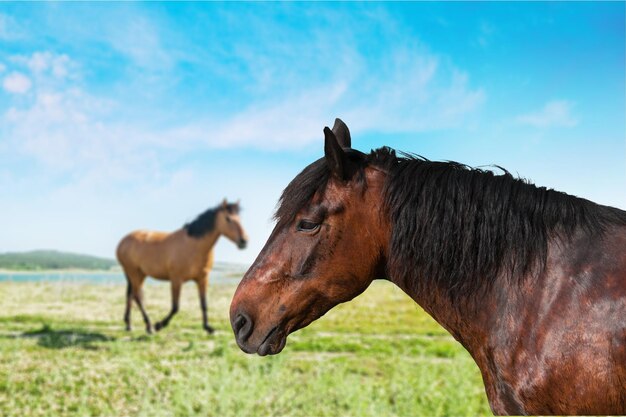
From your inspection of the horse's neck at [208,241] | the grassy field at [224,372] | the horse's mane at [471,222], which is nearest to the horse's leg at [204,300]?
the grassy field at [224,372]

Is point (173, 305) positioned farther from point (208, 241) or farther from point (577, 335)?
point (577, 335)

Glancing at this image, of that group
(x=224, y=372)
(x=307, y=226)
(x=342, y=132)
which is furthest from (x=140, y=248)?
(x=307, y=226)

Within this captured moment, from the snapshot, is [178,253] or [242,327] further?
[178,253]

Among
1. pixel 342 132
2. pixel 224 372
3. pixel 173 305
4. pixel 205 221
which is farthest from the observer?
pixel 205 221

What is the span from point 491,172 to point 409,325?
30.0 ft

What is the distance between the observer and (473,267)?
1.35 metres

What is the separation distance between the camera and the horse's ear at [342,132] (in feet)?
5.51

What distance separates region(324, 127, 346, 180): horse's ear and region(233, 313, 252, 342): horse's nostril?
0.47 meters

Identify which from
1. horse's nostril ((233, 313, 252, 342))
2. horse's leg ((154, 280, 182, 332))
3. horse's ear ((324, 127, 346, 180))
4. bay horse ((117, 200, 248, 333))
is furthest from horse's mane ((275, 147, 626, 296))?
horse's leg ((154, 280, 182, 332))

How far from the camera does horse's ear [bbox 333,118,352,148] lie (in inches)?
66.1

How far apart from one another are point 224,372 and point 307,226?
477 centimetres

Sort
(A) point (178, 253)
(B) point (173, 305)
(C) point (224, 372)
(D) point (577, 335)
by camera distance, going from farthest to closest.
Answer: (A) point (178, 253), (B) point (173, 305), (C) point (224, 372), (D) point (577, 335)

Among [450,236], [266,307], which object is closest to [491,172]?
[450,236]

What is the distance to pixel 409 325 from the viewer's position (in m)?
10.2
